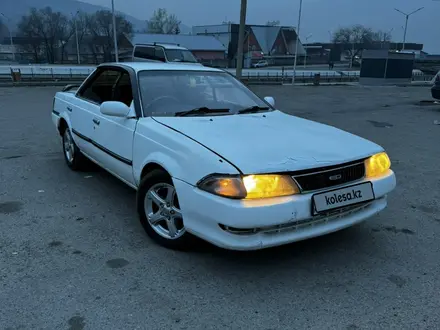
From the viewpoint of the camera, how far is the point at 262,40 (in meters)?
89.9

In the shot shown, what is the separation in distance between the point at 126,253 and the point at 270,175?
136cm

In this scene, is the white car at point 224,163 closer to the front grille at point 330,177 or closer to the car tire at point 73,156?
the front grille at point 330,177

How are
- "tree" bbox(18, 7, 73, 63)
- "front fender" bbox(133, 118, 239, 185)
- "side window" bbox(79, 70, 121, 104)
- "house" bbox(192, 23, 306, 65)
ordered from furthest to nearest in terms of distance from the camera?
"house" bbox(192, 23, 306, 65) → "tree" bbox(18, 7, 73, 63) → "side window" bbox(79, 70, 121, 104) → "front fender" bbox(133, 118, 239, 185)

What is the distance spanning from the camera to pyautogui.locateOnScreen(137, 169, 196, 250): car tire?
10.4 ft

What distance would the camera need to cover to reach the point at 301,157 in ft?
9.38

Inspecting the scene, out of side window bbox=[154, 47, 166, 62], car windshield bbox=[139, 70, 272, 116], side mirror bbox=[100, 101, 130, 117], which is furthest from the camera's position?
side window bbox=[154, 47, 166, 62]

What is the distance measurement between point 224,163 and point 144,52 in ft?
64.8

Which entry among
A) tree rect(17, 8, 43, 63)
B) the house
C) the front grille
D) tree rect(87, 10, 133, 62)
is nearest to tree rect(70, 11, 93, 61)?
tree rect(87, 10, 133, 62)

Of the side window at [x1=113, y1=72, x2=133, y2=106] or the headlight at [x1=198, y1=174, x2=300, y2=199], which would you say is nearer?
the headlight at [x1=198, y1=174, x2=300, y2=199]

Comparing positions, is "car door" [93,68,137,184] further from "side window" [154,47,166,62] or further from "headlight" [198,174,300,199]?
"side window" [154,47,166,62]

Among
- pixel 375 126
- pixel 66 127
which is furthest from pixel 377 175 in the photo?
pixel 375 126

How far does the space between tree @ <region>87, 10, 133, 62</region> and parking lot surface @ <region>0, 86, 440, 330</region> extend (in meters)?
73.4

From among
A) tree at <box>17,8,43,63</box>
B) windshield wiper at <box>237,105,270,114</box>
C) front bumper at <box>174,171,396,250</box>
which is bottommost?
front bumper at <box>174,171,396,250</box>

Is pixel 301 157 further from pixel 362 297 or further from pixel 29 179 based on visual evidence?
pixel 29 179
